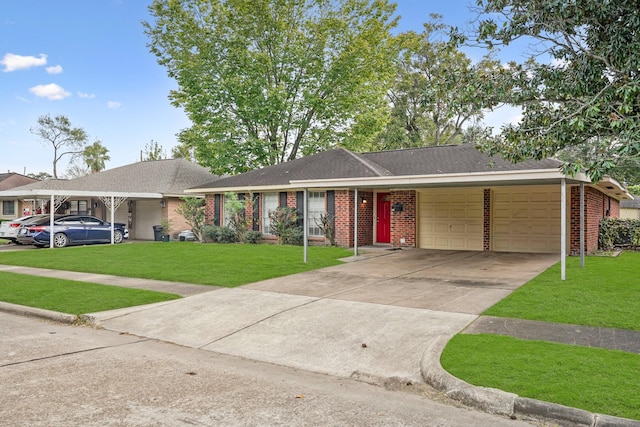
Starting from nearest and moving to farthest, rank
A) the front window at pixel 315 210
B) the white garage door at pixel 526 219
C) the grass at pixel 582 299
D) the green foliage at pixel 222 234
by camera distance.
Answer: the grass at pixel 582 299 → the white garage door at pixel 526 219 → the front window at pixel 315 210 → the green foliage at pixel 222 234

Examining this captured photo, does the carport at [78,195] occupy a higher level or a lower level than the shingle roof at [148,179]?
lower

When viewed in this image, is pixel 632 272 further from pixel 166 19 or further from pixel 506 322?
pixel 166 19

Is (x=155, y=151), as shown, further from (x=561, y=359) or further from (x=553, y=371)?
(x=553, y=371)

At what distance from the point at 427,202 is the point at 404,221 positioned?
3.74 feet

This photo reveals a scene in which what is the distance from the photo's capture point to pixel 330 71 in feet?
95.3

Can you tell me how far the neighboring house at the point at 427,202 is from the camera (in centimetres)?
1536

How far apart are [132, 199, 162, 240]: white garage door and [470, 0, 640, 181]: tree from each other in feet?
69.9

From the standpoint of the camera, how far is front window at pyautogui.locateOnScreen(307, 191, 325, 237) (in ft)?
63.1

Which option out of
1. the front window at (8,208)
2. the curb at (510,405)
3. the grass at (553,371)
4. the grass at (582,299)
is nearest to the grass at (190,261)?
the grass at (582,299)

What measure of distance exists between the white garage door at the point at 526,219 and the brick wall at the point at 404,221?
2.91 meters

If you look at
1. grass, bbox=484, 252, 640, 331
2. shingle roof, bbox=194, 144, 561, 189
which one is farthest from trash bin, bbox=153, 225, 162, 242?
grass, bbox=484, 252, 640, 331

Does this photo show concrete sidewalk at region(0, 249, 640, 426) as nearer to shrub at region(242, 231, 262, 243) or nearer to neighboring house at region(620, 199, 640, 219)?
shrub at region(242, 231, 262, 243)

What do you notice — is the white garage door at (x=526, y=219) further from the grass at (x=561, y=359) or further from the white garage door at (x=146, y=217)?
the white garage door at (x=146, y=217)

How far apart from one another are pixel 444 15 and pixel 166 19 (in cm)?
1929
